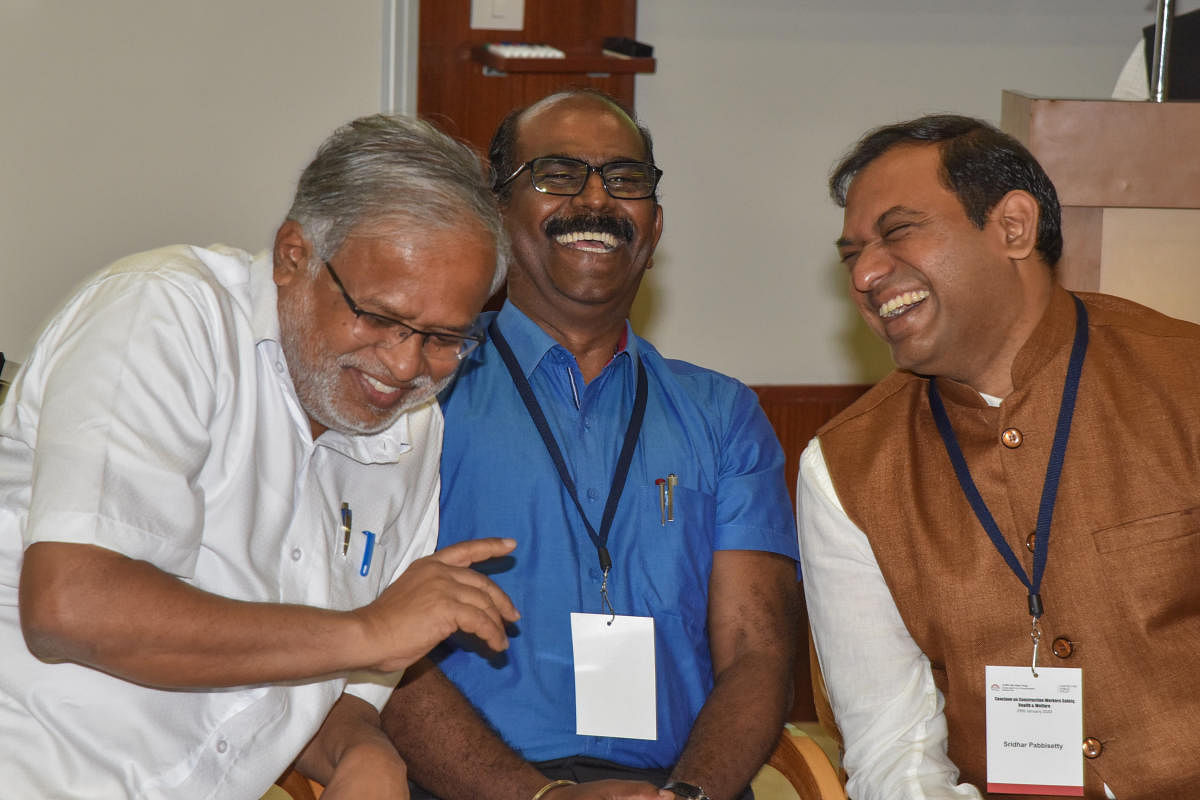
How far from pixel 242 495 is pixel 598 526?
0.87 meters

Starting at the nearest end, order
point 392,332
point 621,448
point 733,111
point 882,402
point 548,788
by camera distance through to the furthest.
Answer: point 392,332 < point 548,788 < point 882,402 < point 621,448 < point 733,111

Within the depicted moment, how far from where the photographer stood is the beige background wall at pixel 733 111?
373 cm

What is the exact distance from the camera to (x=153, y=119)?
3.65 metres

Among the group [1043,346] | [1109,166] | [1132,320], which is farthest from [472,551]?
[1109,166]

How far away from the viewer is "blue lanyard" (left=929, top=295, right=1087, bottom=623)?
7.31 ft

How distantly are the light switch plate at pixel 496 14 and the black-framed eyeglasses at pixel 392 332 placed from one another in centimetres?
238

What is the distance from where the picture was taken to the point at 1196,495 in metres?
2.21

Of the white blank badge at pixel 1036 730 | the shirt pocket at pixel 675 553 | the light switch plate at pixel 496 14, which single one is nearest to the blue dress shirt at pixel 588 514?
the shirt pocket at pixel 675 553

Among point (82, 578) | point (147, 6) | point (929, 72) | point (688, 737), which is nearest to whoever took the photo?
point (82, 578)

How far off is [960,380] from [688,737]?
920 mm

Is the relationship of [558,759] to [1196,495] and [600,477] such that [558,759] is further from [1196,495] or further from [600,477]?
[1196,495]

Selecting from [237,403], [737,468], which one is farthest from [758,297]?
[237,403]

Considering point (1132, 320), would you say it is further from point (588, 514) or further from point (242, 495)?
point (242, 495)

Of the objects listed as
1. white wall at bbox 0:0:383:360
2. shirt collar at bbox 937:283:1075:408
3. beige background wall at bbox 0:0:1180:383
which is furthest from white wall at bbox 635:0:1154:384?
shirt collar at bbox 937:283:1075:408
